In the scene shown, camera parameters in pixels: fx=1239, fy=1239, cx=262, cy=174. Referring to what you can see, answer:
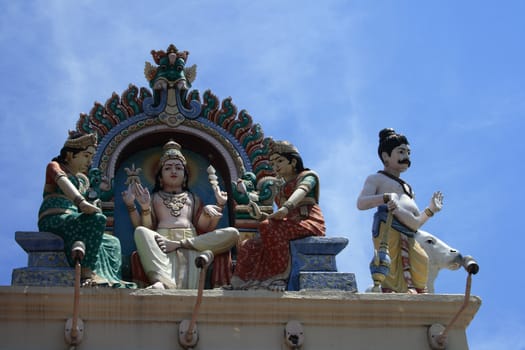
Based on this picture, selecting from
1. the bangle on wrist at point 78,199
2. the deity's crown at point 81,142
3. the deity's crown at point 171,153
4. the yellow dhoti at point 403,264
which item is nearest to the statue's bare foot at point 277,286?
the yellow dhoti at point 403,264

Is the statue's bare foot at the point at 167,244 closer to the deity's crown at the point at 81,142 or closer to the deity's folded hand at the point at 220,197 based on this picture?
the deity's folded hand at the point at 220,197

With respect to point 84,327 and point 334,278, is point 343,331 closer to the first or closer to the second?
point 334,278

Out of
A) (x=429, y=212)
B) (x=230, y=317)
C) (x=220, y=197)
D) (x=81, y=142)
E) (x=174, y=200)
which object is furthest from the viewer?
(x=174, y=200)

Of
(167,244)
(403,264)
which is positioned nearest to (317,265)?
(403,264)

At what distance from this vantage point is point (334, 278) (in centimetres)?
1369

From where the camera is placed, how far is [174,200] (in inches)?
594

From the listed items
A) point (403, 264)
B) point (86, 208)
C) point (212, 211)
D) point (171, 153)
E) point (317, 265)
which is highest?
point (171, 153)

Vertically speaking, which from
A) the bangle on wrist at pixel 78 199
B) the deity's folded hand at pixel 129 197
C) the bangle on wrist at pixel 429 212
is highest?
the deity's folded hand at pixel 129 197

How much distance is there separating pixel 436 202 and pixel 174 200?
125 inches

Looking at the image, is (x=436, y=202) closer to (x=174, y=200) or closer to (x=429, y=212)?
(x=429, y=212)

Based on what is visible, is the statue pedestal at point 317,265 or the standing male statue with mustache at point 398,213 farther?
the standing male statue with mustache at point 398,213

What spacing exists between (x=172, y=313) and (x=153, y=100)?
3718 millimetres

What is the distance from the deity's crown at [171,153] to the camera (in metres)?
15.4

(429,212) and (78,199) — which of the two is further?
(429,212)
